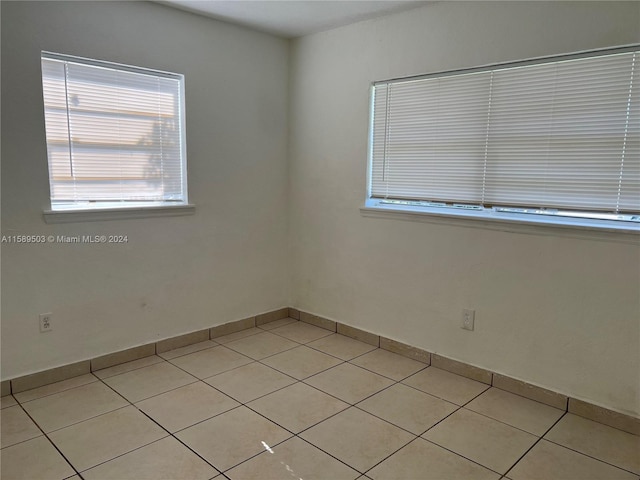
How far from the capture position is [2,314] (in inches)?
99.0

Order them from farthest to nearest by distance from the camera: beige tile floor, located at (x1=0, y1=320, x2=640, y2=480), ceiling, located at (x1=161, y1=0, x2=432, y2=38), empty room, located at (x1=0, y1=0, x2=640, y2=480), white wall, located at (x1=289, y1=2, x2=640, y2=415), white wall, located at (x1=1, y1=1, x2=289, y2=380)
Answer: ceiling, located at (x1=161, y1=0, x2=432, y2=38), white wall, located at (x1=1, y1=1, x2=289, y2=380), white wall, located at (x1=289, y1=2, x2=640, y2=415), empty room, located at (x1=0, y1=0, x2=640, y2=480), beige tile floor, located at (x1=0, y1=320, x2=640, y2=480)

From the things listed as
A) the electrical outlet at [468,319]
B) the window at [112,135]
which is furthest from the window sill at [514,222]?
the window at [112,135]

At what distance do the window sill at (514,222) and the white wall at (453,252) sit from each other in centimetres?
3

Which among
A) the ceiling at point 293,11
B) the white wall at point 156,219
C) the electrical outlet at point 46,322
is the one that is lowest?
the electrical outlet at point 46,322

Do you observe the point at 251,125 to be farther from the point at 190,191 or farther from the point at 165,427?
the point at 165,427

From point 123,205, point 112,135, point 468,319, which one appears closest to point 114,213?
point 123,205

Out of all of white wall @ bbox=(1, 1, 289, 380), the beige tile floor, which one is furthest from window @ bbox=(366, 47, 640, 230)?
the beige tile floor

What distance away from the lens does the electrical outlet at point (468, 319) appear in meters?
2.85

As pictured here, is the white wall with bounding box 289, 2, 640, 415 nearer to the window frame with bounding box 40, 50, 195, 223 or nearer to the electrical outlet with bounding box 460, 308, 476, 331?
the electrical outlet with bounding box 460, 308, 476, 331

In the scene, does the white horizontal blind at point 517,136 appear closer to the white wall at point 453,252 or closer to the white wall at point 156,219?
the white wall at point 453,252

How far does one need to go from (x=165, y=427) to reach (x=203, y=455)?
1.10 feet

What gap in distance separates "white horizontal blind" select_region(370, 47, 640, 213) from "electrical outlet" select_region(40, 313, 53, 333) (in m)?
2.27

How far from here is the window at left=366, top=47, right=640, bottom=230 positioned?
89.2 inches

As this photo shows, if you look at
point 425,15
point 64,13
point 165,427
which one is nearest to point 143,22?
point 64,13
